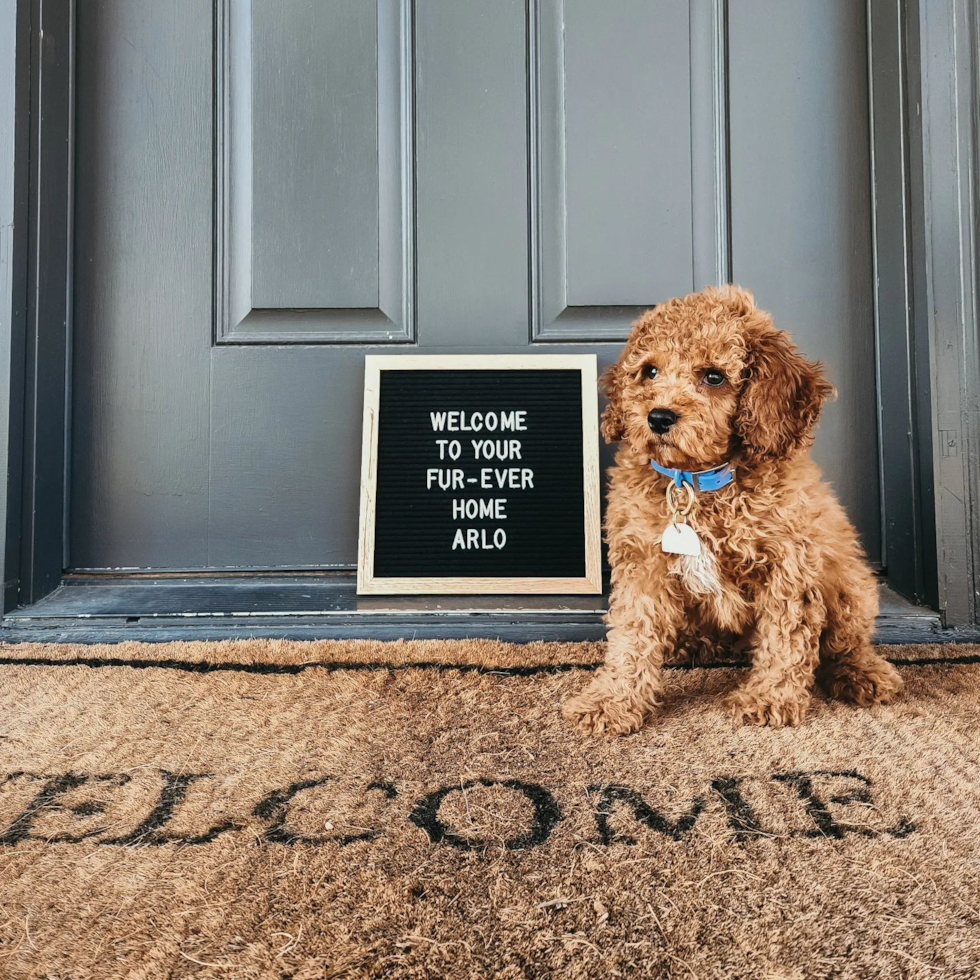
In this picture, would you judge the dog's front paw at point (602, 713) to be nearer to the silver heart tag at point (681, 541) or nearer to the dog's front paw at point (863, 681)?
the silver heart tag at point (681, 541)

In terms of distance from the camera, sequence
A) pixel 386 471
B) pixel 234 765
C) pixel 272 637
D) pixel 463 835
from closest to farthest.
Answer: pixel 463 835 < pixel 234 765 < pixel 272 637 < pixel 386 471

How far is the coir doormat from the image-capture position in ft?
1.86

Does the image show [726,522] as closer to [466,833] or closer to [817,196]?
[466,833]

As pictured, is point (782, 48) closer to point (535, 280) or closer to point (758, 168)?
point (758, 168)

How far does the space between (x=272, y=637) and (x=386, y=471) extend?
472 millimetres

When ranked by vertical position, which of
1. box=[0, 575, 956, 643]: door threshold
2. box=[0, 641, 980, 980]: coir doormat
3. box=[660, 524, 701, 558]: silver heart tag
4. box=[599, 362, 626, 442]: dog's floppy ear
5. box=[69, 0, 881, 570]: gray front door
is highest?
box=[69, 0, 881, 570]: gray front door

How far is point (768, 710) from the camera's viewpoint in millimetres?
1029

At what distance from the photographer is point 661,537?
1.07 m

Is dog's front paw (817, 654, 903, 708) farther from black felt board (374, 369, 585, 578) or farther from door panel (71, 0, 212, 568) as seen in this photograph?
door panel (71, 0, 212, 568)

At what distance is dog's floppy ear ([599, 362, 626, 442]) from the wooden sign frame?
0.37m

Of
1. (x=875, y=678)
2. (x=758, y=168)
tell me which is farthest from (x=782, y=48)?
(x=875, y=678)

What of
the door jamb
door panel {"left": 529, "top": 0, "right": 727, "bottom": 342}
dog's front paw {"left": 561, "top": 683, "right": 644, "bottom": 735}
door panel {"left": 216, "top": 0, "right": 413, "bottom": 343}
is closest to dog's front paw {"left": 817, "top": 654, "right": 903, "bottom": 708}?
dog's front paw {"left": 561, "top": 683, "right": 644, "bottom": 735}

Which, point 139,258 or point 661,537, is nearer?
point 661,537

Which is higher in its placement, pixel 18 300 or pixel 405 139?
pixel 405 139
